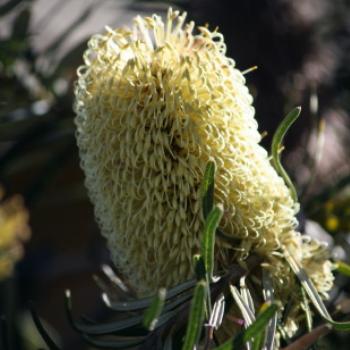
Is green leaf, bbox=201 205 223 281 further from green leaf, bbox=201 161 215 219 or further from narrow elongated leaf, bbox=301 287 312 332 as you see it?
narrow elongated leaf, bbox=301 287 312 332

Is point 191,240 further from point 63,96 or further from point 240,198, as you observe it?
point 63,96

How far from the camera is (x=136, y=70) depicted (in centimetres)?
92

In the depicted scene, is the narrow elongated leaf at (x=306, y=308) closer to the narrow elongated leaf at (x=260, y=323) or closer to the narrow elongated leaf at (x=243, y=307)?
the narrow elongated leaf at (x=243, y=307)

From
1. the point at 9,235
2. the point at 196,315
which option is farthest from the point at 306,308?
the point at 9,235

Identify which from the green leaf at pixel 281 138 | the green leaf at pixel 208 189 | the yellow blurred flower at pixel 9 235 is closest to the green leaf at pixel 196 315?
the green leaf at pixel 208 189

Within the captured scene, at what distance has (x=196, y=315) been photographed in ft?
2.51

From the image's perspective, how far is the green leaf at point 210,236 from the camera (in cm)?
77

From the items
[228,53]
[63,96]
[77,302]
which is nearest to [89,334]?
[63,96]

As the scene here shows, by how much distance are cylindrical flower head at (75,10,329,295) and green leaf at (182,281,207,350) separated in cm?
16

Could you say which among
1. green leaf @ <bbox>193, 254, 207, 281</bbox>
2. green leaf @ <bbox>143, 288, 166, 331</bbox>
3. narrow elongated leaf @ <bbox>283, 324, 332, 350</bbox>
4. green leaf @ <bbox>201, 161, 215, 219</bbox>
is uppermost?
green leaf @ <bbox>201, 161, 215, 219</bbox>

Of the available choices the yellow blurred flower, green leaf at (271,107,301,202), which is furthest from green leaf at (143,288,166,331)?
the yellow blurred flower

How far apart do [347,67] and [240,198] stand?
2.94 feet

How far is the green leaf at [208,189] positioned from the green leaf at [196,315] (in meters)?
0.13

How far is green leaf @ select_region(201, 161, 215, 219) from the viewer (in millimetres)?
844
